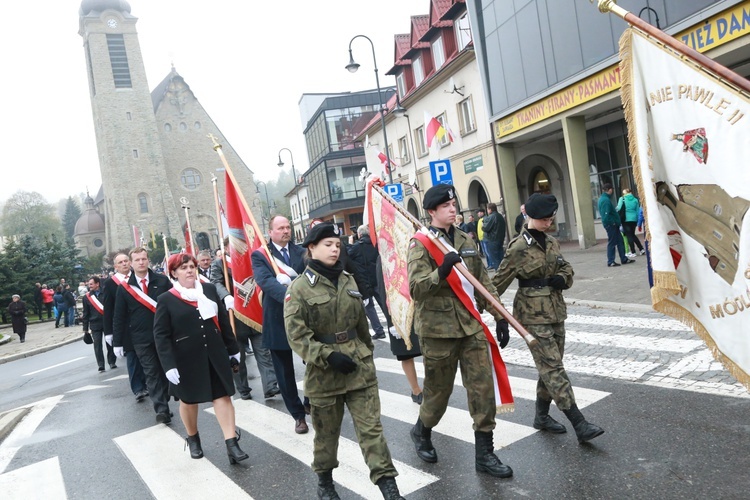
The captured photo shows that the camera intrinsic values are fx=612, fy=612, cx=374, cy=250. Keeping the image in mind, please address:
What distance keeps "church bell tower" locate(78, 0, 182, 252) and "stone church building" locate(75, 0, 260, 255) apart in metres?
0.10

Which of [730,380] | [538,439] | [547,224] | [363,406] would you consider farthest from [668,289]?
[730,380]

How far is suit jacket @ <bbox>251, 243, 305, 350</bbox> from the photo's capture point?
5.84 m

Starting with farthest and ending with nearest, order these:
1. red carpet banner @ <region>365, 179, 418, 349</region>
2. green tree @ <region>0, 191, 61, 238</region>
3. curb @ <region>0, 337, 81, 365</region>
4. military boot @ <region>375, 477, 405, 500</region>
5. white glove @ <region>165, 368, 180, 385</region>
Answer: green tree @ <region>0, 191, 61, 238</region> < curb @ <region>0, 337, 81, 365</region> < white glove @ <region>165, 368, 180, 385</region> < red carpet banner @ <region>365, 179, 418, 349</region> < military boot @ <region>375, 477, 405, 500</region>

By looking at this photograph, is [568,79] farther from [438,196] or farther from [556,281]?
[438,196]

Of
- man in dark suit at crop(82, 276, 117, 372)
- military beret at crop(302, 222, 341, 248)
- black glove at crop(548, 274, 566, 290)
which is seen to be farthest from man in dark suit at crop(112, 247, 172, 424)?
black glove at crop(548, 274, 566, 290)

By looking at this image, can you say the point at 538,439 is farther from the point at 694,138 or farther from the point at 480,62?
the point at 480,62

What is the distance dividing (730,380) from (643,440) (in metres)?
1.60

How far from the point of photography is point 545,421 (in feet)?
16.0

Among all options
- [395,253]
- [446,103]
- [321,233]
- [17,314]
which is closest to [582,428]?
[395,253]

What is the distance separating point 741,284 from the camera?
3.28 m

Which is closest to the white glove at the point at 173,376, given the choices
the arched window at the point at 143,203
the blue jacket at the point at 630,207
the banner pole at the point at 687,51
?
the banner pole at the point at 687,51

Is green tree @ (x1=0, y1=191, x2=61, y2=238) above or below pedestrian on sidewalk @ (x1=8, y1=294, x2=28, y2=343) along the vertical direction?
above

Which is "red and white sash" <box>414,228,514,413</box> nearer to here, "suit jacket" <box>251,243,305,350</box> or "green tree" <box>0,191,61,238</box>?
"suit jacket" <box>251,243,305,350</box>

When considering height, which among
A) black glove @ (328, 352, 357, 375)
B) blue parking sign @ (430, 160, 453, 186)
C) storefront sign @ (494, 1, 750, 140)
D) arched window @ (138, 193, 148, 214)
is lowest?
black glove @ (328, 352, 357, 375)
